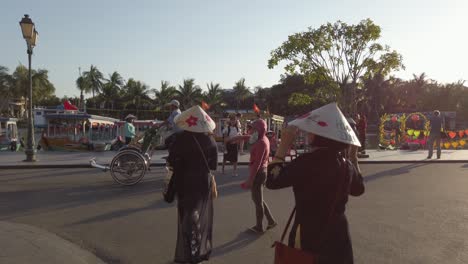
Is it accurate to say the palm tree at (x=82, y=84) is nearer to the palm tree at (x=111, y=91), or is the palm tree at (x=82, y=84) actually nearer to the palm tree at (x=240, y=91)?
the palm tree at (x=111, y=91)

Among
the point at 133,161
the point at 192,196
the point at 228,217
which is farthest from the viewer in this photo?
the point at 133,161

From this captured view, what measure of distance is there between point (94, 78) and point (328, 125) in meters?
65.4

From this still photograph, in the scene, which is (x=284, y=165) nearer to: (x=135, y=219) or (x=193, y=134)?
(x=193, y=134)

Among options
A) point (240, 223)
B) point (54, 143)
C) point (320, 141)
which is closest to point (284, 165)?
point (320, 141)

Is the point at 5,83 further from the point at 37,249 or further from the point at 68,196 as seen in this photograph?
the point at 37,249

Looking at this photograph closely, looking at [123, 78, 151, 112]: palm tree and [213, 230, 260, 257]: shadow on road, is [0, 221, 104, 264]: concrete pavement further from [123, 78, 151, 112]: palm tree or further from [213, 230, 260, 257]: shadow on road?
[123, 78, 151, 112]: palm tree

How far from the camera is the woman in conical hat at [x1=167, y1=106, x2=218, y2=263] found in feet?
13.1

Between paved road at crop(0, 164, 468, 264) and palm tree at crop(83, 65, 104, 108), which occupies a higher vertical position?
palm tree at crop(83, 65, 104, 108)

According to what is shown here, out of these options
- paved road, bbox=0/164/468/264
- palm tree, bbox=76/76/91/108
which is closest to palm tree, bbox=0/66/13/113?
palm tree, bbox=76/76/91/108


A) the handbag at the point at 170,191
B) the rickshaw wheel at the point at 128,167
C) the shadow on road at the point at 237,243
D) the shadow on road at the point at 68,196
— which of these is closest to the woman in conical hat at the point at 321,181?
the handbag at the point at 170,191

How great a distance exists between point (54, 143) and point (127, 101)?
3866 cm

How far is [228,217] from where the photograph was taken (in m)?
6.77

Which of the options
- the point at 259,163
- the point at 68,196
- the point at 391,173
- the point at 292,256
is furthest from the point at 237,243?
the point at 391,173

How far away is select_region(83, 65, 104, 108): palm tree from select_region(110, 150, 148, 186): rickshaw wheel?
188ft
